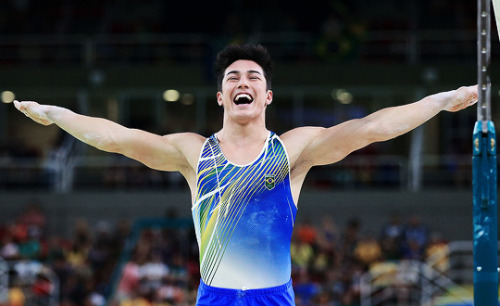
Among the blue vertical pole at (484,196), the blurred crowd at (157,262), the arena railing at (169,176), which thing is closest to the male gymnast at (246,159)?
the blue vertical pole at (484,196)

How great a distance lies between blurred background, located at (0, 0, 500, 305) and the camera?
16797 mm

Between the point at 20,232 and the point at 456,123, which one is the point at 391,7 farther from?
the point at 20,232

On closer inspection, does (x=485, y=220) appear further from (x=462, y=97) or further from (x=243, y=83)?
(x=243, y=83)

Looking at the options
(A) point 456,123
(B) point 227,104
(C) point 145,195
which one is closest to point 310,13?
(A) point 456,123

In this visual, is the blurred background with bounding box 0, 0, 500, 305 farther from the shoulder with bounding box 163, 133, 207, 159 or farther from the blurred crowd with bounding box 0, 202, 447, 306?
the shoulder with bounding box 163, 133, 207, 159

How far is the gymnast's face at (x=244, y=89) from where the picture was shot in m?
5.44

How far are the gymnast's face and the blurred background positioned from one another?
10.8m

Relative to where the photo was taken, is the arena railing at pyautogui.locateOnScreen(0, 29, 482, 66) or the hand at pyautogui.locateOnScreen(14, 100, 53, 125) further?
the arena railing at pyautogui.locateOnScreen(0, 29, 482, 66)

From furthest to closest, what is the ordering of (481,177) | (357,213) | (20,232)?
(357,213), (20,232), (481,177)

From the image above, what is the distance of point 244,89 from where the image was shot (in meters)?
5.44

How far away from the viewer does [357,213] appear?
2109cm

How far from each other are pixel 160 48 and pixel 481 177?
19741 mm

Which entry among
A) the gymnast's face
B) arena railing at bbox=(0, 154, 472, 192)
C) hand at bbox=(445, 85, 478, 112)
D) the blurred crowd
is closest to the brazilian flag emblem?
the gymnast's face

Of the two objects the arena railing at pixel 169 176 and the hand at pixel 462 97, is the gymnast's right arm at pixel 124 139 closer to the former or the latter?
the hand at pixel 462 97
